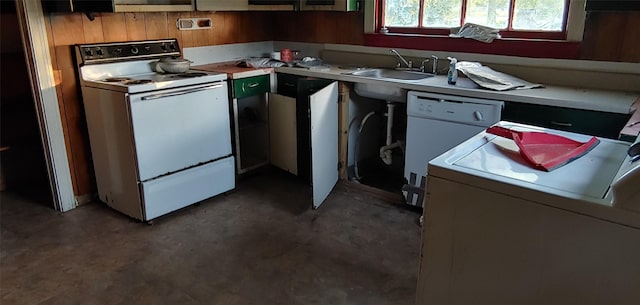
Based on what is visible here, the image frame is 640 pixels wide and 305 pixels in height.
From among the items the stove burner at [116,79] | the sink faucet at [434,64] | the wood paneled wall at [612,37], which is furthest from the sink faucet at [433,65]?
the stove burner at [116,79]

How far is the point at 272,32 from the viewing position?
4254 millimetres

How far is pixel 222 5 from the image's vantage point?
3.39 m

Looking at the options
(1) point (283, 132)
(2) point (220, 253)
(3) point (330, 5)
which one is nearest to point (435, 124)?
(1) point (283, 132)

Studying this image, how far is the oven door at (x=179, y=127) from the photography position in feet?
9.09

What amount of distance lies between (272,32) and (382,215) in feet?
6.98

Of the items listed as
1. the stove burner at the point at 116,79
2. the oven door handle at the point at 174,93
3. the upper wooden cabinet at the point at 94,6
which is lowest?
the oven door handle at the point at 174,93

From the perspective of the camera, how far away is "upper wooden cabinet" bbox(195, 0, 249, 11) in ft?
10.7

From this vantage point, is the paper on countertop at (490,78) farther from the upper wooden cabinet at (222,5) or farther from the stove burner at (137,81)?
the stove burner at (137,81)

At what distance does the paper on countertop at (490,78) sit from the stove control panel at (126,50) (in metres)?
2.09

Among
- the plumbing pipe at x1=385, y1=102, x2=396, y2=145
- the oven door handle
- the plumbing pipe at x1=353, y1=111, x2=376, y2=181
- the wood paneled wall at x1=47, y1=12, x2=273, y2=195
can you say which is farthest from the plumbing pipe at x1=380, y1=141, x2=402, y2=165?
the wood paneled wall at x1=47, y1=12, x2=273, y2=195

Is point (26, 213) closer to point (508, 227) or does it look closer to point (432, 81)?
point (432, 81)

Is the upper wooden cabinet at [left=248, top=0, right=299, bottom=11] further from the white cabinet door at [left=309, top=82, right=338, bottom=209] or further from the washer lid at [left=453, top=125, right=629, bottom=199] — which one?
the washer lid at [left=453, top=125, right=629, bottom=199]

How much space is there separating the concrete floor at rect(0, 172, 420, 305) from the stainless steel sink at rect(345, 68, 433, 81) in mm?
858

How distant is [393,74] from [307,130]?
757 millimetres
